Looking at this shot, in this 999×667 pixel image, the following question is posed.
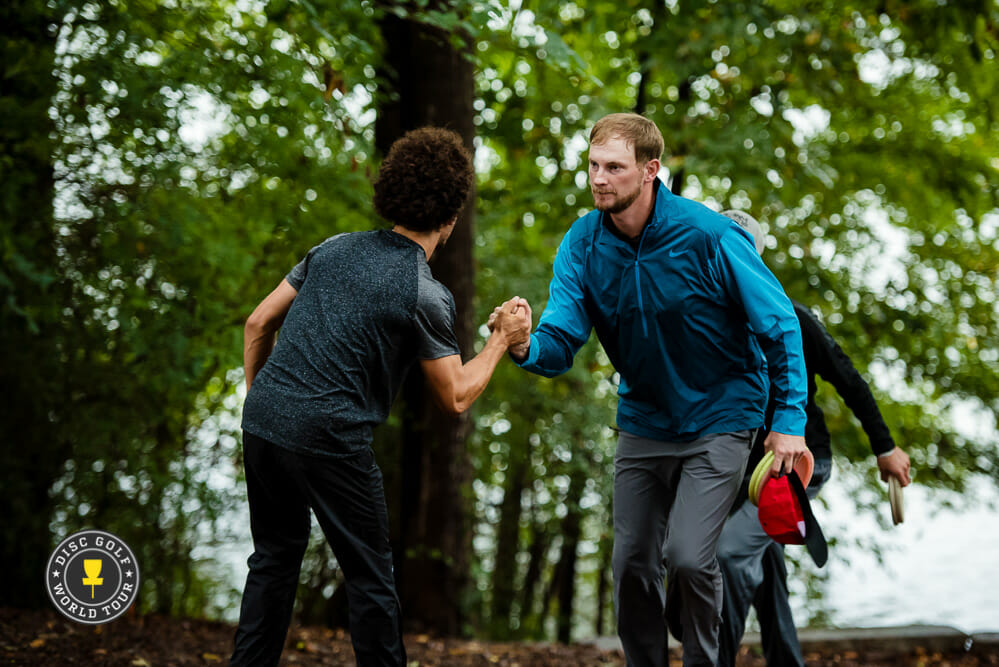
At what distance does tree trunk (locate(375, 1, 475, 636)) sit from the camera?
6008 millimetres

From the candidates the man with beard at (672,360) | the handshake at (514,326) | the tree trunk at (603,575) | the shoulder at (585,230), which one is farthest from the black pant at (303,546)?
the tree trunk at (603,575)

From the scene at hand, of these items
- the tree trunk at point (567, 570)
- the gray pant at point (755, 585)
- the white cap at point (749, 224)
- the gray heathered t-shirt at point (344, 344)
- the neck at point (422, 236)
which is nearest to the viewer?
the gray heathered t-shirt at point (344, 344)

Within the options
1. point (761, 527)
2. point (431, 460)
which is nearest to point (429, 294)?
point (761, 527)

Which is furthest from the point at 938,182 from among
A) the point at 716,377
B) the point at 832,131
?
the point at 716,377

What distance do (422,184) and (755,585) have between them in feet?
7.17

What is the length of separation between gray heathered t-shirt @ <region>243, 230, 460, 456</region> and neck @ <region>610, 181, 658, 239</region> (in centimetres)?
84

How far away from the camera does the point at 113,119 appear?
197 inches

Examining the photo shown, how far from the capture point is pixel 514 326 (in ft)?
10.3

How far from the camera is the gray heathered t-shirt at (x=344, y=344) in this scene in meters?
2.73

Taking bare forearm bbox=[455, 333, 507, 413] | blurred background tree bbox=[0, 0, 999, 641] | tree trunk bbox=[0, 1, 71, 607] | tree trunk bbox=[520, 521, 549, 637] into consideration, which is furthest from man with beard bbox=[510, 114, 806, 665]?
tree trunk bbox=[520, 521, 549, 637]

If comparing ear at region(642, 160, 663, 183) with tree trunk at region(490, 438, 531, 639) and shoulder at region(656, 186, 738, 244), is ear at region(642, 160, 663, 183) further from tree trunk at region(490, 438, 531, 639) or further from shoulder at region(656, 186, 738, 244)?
tree trunk at region(490, 438, 531, 639)

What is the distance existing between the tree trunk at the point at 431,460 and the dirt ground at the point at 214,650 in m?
0.39

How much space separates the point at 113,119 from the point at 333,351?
307 cm

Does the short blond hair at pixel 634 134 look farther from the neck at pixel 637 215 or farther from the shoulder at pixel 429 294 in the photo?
the shoulder at pixel 429 294
